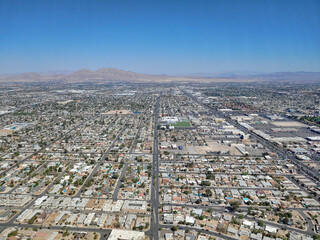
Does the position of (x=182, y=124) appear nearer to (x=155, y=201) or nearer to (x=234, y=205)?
(x=155, y=201)

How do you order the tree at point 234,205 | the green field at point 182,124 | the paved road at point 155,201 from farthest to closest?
1. the green field at point 182,124
2. the tree at point 234,205
3. the paved road at point 155,201

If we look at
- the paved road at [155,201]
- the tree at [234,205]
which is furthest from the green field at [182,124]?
the tree at [234,205]

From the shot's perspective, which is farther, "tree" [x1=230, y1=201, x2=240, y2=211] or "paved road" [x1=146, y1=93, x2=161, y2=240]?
"tree" [x1=230, y1=201, x2=240, y2=211]

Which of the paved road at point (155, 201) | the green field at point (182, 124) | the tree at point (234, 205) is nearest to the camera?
the paved road at point (155, 201)

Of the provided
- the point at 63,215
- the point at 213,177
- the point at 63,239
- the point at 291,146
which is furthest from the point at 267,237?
the point at 291,146

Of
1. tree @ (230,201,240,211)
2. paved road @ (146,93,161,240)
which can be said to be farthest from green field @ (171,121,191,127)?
tree @ (230,201,240,211)

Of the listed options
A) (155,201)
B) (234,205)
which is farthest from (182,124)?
(234,205)

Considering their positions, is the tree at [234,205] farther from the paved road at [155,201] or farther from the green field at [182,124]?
the green field at [182,124]

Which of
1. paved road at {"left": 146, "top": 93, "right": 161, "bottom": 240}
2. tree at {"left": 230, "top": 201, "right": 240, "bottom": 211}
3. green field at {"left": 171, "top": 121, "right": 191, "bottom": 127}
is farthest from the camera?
green field at {"left": 171, "top": 121, "right": 191, "bottom": 127}

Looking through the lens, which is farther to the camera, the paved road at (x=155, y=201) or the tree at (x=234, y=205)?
the tree at (x=234, y=205)

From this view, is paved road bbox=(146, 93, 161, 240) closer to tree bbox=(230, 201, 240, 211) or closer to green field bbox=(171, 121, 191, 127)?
tree bbox=(230, 201, 240, 211)

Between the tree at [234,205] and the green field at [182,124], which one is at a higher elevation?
the green field at [182,124]

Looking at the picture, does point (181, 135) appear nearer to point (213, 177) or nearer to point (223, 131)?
point (223, 131)
